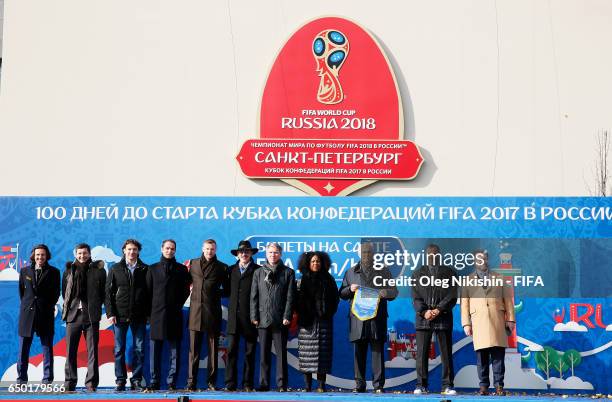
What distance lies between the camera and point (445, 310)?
7883 mm

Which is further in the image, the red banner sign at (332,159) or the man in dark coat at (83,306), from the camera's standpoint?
the red banner sign at (332,159)

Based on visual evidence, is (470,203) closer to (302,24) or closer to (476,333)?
(476,333)

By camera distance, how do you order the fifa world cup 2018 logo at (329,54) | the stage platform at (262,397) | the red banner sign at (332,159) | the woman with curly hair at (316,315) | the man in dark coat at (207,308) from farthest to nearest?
the fifa world cup 2018 logo at (329,54) < the red banner sign at (332,159) < the man in dark coat at (207,308) < the woman with curly hair at (316,315) < the stage platform at (262,397)

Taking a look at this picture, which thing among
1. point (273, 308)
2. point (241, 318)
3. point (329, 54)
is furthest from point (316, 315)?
point (329, 54)

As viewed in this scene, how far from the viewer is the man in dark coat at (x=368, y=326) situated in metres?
7.97

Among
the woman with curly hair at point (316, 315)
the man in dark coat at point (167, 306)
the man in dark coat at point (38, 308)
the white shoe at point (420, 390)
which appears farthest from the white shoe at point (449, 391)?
the man in dark coat at point (38, 308)

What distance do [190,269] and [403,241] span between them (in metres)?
2.01

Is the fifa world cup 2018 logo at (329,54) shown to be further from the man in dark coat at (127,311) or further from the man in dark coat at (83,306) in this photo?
the man in dark coat at (83,306)

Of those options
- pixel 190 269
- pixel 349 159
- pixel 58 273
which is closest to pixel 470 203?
pixel 349 159

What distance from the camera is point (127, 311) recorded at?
315 inches

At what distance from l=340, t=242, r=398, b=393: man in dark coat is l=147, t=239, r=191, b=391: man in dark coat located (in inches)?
59.8

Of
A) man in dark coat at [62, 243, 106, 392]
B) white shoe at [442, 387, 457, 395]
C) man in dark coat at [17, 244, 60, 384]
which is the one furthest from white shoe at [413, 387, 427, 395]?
man in dark coat at [17, 244, 60, 384]

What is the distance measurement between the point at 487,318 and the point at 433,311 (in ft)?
1.58

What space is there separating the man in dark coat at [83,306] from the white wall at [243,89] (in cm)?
162
